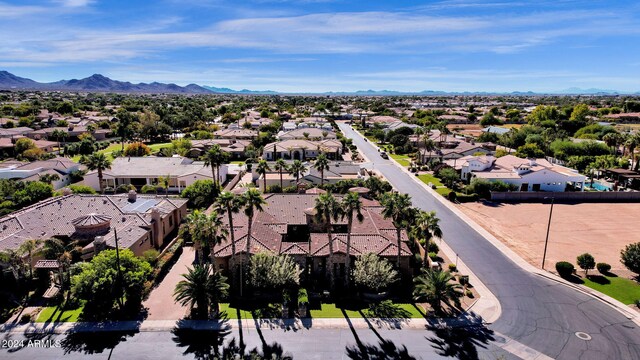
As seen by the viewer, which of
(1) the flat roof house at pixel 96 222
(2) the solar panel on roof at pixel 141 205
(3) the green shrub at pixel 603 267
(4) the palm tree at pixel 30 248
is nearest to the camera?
(4) the palm tree at pixel 30 248

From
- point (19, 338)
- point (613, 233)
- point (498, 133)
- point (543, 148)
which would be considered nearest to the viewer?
point (19, 338)

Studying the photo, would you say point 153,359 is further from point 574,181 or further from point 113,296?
point 574,181

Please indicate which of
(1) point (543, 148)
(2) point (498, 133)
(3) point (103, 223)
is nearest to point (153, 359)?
(3) point (103, 223)

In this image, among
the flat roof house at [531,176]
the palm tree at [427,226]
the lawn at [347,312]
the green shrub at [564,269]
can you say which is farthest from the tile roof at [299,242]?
the flat roof house at [531,176]

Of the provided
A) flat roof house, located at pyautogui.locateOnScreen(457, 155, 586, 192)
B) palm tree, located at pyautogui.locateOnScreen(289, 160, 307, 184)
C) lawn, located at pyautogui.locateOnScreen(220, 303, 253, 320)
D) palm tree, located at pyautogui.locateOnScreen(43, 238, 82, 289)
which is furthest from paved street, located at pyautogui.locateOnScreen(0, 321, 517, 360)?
flat roof house, located at pyautogui.locateOnScreen(457, 155, 586, 192)

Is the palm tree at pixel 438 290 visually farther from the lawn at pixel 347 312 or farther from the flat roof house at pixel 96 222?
the flat roof house at pixel 96 222
